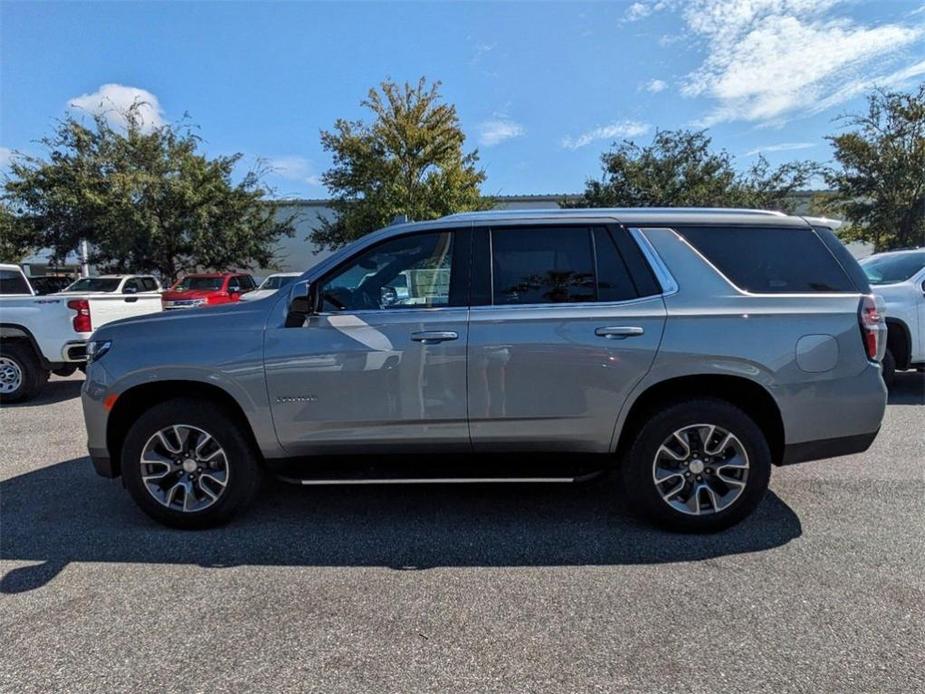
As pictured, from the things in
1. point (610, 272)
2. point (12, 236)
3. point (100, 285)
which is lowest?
point (610, 272)

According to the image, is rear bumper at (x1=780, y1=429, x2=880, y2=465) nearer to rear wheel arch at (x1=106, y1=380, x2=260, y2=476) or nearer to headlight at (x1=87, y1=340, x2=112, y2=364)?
rear wheel arch at (x1=106, y1=380, x2=260, y2=476)

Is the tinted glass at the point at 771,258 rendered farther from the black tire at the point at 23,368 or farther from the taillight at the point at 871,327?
the black tire at the point at 23,368

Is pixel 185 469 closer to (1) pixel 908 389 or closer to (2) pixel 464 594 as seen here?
(2) pixel 464 594

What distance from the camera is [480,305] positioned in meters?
3.30

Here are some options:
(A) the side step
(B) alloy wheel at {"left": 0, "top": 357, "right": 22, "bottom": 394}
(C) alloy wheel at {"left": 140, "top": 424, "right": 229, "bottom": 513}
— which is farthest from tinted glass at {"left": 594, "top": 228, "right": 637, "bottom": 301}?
(B) alloy wheel at {"left": 0, "top": 357, "right": 22, "bottom": 394}

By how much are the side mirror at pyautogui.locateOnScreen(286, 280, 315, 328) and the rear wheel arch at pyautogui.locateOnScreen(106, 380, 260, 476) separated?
0.64 m

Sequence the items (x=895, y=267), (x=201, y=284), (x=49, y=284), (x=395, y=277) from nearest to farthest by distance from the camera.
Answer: (x=395, y=277) → (x=895, y=267) → (x=201, y=284) → (x=49, y=284)

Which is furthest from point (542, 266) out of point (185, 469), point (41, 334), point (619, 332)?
point (41, 334)

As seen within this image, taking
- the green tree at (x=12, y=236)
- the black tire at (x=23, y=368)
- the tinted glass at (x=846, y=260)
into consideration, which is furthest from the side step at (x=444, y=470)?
the green tree at (x=12, y=236)

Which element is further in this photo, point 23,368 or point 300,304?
point 23,368

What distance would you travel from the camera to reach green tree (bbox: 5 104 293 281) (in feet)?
64.5

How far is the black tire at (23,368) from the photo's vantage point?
7.17 meters

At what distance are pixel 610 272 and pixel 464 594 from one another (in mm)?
2055

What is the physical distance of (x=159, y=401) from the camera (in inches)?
138
